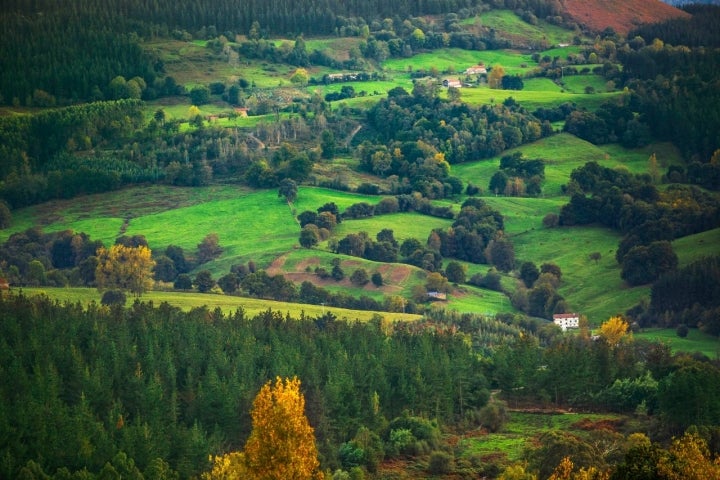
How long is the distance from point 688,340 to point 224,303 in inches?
2216

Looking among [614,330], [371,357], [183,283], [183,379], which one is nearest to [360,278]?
[183,283]

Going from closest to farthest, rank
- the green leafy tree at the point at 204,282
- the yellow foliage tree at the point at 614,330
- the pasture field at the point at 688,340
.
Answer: the pasture field at the point at 688,340 < the yellow foliage tree at the point at 614,330 < the green leafy tree at the point at 204,282

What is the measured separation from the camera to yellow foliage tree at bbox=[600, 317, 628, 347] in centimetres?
15300

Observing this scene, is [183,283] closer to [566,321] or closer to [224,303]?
[224,303]

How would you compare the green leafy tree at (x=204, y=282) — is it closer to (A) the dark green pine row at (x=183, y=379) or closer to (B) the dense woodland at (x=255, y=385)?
(B) the dense woodland at (x=255, y=385)

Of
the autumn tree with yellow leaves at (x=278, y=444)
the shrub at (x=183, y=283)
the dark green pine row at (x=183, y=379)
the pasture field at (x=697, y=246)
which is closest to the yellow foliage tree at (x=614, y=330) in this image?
the dark green pine row at (x=183, y=379)

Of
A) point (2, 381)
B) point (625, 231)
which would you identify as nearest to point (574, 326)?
point (625, 231)

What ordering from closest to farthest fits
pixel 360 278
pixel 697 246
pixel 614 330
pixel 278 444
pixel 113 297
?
pixel 278 444 < pixel 614 330 < pixel 113 297 < pixel 360 278 < pixel 697 246

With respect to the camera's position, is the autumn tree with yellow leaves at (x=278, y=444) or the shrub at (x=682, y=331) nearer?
the autumn tree with yellow leaves at (x=278, y=444)

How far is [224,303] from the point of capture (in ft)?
540

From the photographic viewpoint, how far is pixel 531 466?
9656 centimetres

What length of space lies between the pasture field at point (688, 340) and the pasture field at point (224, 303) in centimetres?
2851

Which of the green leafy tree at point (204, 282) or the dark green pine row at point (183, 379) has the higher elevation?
the dark green pine row at point (183, 379)

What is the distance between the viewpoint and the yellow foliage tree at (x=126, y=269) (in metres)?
176
